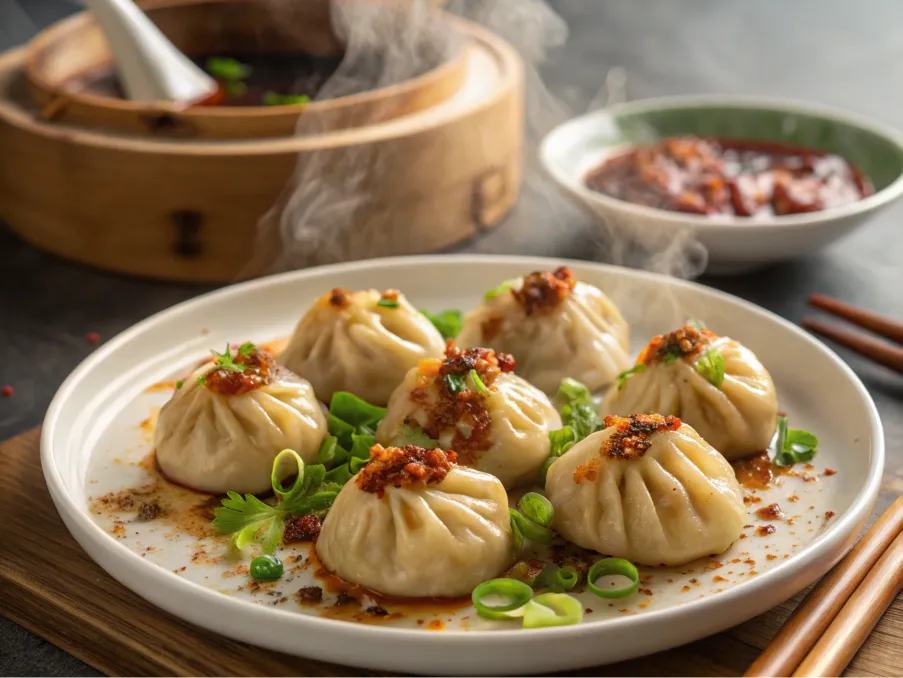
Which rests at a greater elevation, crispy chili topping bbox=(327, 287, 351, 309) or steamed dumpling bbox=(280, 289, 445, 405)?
crispy chili topping bbox=(327, 287, 351, 309)

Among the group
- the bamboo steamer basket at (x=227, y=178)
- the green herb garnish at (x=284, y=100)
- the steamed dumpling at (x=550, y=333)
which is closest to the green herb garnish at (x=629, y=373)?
the steamed dumpling at (x=550, y=333)

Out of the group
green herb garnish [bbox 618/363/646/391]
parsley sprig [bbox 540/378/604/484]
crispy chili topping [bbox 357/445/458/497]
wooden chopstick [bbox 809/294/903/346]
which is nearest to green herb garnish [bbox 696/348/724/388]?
green herb garnish [bbox 618/363/646/391]

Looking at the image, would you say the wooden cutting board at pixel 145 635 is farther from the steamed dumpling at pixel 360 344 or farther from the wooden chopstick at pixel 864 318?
the wooden chopstick at pixel 864 318

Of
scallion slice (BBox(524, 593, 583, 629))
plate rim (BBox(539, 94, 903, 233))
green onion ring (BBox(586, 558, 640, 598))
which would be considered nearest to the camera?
scallion slice (BBox(524, 593, 583, 629))

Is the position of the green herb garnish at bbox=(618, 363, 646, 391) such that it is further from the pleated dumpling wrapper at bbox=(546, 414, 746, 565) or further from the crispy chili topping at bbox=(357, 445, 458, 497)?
the crispy chili topping at bbox=(357, 445, 458, 497)

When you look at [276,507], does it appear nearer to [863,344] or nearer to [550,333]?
[550,333]

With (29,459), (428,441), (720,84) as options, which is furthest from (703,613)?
(720,84)

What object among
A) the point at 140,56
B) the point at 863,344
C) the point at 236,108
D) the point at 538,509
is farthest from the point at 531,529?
the point at 140,56
